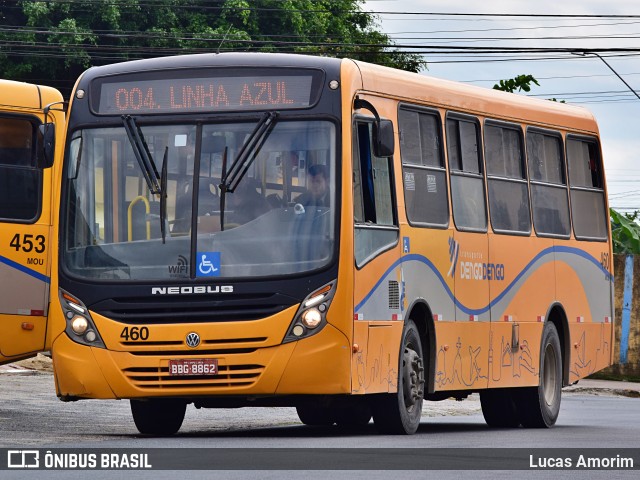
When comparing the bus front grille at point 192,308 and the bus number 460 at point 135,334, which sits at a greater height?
the bus front grille at point 192,308

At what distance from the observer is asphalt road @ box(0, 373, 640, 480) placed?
11.4 meters

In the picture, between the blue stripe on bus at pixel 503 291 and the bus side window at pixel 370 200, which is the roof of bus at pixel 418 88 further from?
the blue stripe on bus at pixel 503 291

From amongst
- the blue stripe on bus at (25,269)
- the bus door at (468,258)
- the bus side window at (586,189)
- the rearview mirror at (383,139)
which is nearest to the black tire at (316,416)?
the bus door at (468,258)

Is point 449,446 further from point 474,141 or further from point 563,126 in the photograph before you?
point 563,126

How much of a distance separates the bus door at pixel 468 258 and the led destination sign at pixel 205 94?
263cm

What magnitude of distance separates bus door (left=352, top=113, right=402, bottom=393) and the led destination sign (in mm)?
623

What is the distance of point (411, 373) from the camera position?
15.6m

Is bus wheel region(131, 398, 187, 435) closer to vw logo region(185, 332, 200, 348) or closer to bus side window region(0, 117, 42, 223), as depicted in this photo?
vw logo region(185, 332, 200, 348)

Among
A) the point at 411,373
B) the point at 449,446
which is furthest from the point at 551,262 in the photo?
the point at 449,446

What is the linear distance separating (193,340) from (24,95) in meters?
4.66

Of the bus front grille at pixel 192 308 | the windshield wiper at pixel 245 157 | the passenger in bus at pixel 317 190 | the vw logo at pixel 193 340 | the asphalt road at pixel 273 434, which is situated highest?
the windshield wiper at pixel 245 157

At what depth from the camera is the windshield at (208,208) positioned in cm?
1437

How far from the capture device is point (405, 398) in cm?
1559
